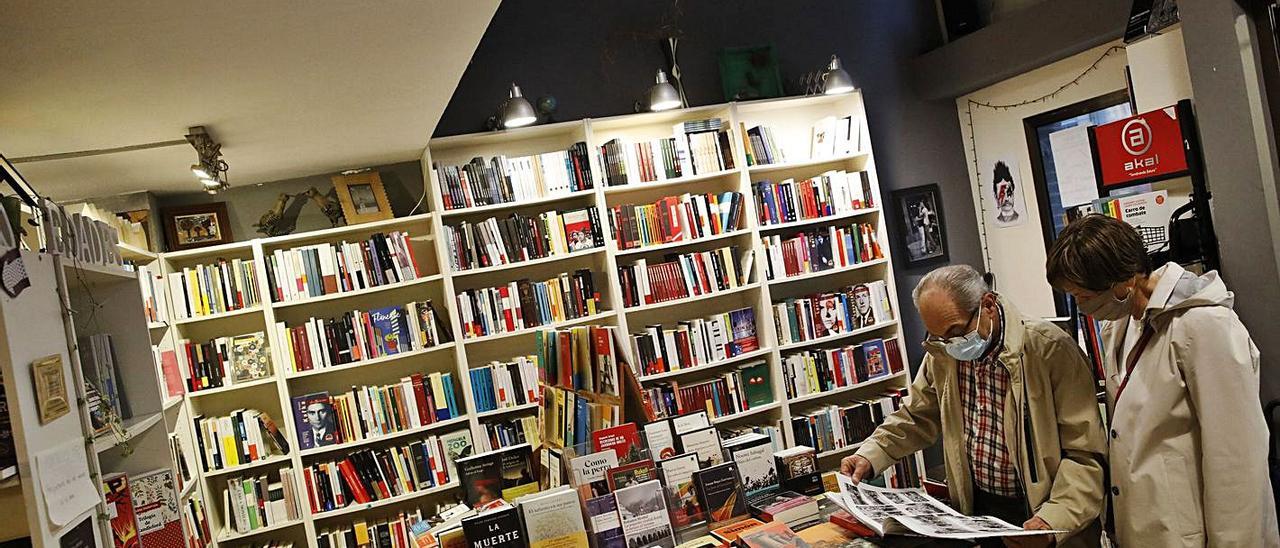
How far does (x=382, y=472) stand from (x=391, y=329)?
2.58ft

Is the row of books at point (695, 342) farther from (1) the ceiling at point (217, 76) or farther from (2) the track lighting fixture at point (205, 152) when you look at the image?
(2) the track lighting fixture at point (205, 152)

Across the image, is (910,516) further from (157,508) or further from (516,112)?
(516,112)

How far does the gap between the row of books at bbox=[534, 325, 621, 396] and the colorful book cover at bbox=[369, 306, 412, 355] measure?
1.92m

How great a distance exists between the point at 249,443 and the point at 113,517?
2.48m

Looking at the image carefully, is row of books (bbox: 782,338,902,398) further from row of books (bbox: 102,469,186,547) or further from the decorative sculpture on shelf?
row of books (bbox: 102,469,186,547)

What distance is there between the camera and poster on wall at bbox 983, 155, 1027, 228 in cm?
569

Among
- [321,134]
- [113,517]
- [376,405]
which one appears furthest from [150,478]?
[376,405]

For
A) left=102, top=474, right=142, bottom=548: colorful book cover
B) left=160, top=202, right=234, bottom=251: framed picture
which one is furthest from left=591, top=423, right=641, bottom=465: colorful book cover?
left=160, top=202, right=234, bottom=251: framed picture

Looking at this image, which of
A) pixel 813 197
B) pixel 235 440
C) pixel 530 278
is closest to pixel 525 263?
pixel 530 278

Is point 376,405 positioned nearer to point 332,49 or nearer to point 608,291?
point 608,291

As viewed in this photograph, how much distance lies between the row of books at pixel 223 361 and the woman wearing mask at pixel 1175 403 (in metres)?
4.00

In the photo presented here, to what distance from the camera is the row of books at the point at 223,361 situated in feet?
15.0

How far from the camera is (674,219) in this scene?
5301mm

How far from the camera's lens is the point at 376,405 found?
4.84m
